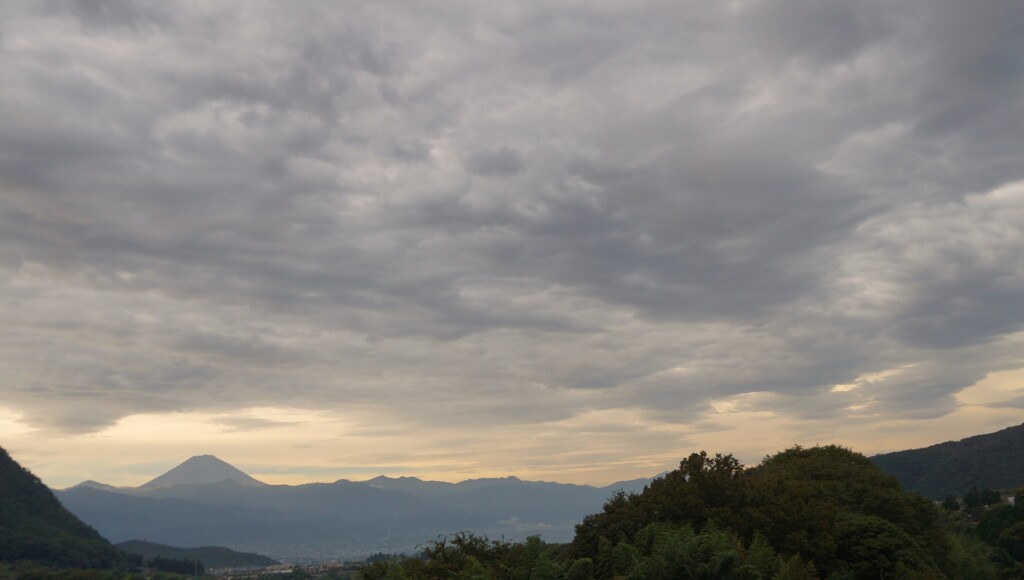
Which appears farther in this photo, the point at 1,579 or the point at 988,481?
the point at 988,481

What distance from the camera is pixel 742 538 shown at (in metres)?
38.7

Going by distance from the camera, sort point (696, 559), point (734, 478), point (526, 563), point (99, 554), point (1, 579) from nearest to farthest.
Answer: point (696, 559) < point (526, 563) < point (734, 478) < point (1, 579) < point (99, 554)

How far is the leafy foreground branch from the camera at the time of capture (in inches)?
1121

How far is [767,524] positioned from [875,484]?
62.2ft

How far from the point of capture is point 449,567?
1294 inches

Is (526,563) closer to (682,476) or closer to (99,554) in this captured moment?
(682,476)

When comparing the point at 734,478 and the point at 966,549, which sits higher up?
the point at 734,478

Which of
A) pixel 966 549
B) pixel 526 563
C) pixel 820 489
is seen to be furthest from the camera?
pixel 966 549

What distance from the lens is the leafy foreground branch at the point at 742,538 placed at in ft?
93.4

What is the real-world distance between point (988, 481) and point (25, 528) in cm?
23618

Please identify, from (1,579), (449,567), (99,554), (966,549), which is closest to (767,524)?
(449,567)

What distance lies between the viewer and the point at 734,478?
44812 mm

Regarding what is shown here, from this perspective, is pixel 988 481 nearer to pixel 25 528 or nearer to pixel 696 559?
pixel 696 559

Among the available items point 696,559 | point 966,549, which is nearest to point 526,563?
point 696,559
